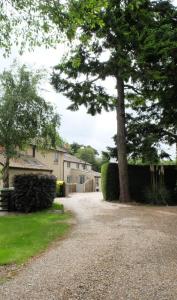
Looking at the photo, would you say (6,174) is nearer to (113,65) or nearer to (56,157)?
(113,65)

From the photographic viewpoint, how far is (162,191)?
21.4 m

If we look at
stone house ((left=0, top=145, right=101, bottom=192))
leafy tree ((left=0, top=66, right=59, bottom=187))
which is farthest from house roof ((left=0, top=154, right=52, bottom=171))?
leafy tree ((left=0, top=66, right=59, bottom=187))

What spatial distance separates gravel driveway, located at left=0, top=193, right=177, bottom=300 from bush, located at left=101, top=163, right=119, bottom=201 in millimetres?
12613

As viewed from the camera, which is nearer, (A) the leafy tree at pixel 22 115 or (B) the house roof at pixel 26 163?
(A) the leafy tree at pixel 22 115

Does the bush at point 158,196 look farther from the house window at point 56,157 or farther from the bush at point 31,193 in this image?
the house window at point 56,157

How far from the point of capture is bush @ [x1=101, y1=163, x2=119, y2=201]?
2383 centimetres

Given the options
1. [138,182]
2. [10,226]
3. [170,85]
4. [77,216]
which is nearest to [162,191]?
[138,182]

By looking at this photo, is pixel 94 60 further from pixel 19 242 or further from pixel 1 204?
pixel 19 242

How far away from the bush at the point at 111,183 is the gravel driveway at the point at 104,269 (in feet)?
Answer: 41.4

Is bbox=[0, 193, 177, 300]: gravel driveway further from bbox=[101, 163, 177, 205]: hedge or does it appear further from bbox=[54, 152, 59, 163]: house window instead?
bbox=[54, 152, 59, 163]: house window

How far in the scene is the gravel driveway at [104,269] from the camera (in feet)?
17.1

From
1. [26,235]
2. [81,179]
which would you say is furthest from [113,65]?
[81,179]

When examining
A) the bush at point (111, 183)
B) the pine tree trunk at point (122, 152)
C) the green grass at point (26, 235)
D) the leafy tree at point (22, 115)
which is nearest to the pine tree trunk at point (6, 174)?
the leafy tree at point (22, 115)

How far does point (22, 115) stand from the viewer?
70.9ft
